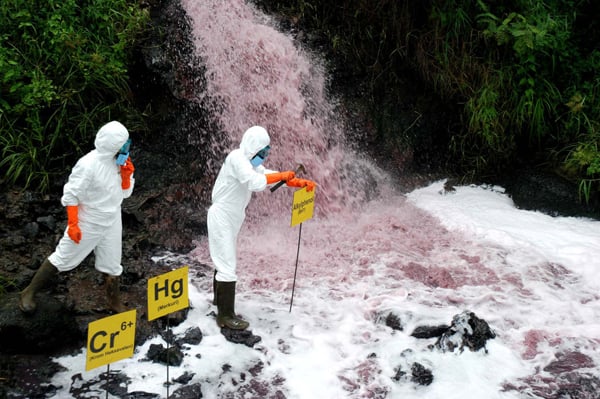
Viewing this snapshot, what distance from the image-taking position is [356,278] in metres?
6.11

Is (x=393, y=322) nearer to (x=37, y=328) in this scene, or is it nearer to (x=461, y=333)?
(x=461, y=333)

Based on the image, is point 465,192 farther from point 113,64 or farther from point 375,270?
point 113,64

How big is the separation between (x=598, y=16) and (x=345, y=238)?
14.7 feet

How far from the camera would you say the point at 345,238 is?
22.7 ft

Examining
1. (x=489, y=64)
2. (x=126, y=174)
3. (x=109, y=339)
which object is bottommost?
(x=109, y=339)

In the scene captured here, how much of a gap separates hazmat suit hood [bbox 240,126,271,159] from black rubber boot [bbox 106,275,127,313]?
149 centimetres

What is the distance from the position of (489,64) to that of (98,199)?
536 centimetres

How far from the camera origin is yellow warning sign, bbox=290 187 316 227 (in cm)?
517

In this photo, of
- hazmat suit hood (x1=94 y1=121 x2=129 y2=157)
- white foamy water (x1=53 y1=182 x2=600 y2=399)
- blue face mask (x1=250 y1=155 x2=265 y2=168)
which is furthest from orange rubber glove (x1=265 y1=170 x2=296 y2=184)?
white foamy water (x1=53 y1=182 x2=600 y2=399)

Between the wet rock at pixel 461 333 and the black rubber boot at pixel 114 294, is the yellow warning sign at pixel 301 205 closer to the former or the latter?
the wet rock at pixel 461 333

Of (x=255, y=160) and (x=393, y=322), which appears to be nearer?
(x=255, y=160)

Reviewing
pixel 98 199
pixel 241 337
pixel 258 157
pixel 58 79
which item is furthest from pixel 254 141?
pixel 58 79

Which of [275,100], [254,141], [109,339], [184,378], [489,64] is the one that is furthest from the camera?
[489,64]

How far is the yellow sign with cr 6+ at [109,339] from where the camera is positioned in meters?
3.77
